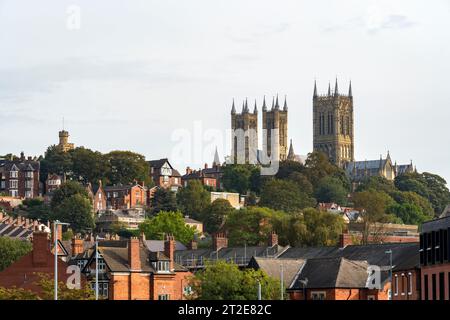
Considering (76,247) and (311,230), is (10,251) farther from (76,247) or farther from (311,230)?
(311,230)

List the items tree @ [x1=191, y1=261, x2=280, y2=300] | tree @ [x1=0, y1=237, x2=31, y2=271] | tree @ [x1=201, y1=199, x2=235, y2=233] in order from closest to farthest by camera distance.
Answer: tree @ [x1=191, y1=261, x2=280, y2=300] → tree @ [x1=0, y1=237, x2=31, y2=271] → tree @ [x1=201, y1=199, x2=235, y2=233]

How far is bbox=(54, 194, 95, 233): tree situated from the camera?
188 m

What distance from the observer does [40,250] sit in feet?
285

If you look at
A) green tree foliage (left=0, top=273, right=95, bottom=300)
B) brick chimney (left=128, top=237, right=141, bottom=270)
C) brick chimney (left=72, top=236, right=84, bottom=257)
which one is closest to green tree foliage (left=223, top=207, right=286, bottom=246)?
brick chimney (left=72, top=236, right=84, bottom=257)

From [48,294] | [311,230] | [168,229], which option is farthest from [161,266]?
[168,229]

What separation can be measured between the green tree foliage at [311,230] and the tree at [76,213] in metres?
67.3

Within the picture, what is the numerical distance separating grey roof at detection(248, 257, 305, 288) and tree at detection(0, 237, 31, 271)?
32.7 metres

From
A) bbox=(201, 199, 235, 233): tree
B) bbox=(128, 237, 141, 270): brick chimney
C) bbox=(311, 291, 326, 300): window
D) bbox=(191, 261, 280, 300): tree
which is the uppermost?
bbox=(201, 199, 235, 233): tree

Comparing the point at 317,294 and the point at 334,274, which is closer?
the point at 334,274

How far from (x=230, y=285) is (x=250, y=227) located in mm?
67159

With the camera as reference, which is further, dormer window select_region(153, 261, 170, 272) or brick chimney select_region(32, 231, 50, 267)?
dormer window select_region(153, 261, 170, 272)

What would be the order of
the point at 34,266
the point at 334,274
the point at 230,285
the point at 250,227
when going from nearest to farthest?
the point at 230,285
the point at 334,274
the point at 34,266
the point at 250,227

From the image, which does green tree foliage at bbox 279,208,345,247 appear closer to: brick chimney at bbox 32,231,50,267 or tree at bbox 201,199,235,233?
brick chimney at bbox 32,231,50,267

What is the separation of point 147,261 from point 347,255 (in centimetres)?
1380
